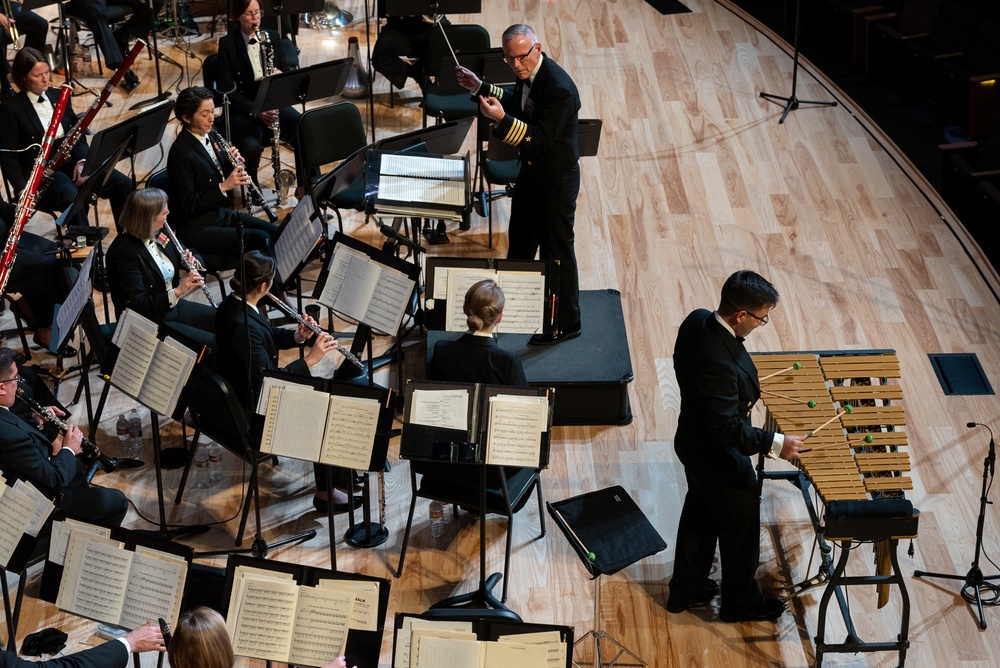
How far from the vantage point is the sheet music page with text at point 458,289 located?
16.0 ft

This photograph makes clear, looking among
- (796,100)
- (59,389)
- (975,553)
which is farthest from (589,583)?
(796,100)

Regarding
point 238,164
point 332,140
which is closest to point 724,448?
point 238,164

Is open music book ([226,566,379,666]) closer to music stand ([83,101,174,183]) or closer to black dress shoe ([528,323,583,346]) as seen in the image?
black dress shoe ([528,323,583,346])

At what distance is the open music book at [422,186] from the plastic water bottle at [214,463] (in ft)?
4.66

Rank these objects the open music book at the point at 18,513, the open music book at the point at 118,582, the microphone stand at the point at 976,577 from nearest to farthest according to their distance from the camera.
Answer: the open music book at the point at 118,582
the open music book at the point at 18,513
the microphone stand at the point at 976,577

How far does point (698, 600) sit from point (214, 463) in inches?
94.5

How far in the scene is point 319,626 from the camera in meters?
3.59

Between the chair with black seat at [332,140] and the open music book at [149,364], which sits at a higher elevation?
the open music book at [149,364]

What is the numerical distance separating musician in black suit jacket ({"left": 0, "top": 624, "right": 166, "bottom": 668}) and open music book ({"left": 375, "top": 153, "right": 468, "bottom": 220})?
2.47 meters

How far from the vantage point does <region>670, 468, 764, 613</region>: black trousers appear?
4273 mm

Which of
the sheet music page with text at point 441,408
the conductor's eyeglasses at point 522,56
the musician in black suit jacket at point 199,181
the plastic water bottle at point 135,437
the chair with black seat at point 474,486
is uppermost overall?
the conductor's eyeglasses at point 522,56

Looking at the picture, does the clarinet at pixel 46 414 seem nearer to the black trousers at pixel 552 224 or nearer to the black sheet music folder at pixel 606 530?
the black sheet music folder at pixel 606 530

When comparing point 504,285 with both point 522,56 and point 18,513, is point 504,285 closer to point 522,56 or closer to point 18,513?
point 522,56

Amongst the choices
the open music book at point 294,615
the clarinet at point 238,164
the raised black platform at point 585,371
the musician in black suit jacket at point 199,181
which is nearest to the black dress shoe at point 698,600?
the raised black platform at point 585,371
